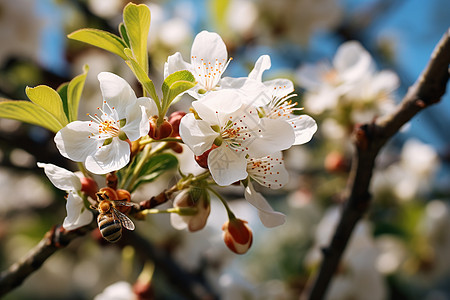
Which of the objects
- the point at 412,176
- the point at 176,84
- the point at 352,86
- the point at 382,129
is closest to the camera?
the point at 176,84

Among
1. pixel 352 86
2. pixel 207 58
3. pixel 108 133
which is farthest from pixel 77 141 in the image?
pixel 352 86

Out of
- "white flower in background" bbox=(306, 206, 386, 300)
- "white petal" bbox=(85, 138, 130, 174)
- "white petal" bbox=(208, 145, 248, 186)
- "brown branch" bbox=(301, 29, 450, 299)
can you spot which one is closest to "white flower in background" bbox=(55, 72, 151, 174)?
"white petal" bbox=(85, 138, 130, 174)

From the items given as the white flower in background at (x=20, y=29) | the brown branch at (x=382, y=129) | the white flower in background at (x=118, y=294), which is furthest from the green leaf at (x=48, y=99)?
the white flower in background at (x=20, y=29)

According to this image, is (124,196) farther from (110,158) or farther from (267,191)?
(267,191)

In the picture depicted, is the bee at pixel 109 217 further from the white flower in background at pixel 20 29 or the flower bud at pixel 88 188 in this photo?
the white flower in background at pixel 20 29

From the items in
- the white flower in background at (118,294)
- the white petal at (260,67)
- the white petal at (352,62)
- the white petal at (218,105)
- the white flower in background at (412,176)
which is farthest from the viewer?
the white flower in background at (412,176)

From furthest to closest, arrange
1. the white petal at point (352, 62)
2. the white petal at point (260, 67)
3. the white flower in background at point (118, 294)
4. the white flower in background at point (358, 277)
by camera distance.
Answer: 1. the white flower in background at point (358, 277)
2. the white petal at point (352, 62)
3. the white flower in background at point (118, 294)
4. the white petal at point (260, 67)
